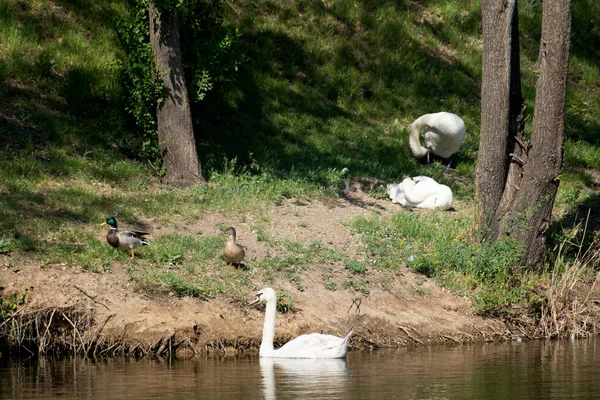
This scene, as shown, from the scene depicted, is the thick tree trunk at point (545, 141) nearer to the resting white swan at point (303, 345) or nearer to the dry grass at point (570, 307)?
the dry grass at point (570, 307)

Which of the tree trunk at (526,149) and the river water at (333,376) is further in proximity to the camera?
the tree trunk at (526,149)

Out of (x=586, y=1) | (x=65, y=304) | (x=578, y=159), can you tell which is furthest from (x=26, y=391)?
(x=586, y=1)

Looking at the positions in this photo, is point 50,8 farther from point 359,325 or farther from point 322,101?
point 359,325

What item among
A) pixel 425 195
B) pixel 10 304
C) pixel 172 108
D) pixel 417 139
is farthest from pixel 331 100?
pixel 10 304

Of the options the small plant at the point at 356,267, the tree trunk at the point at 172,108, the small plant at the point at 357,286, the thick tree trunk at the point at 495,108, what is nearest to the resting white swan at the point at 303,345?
the small plant at the point at 357,286

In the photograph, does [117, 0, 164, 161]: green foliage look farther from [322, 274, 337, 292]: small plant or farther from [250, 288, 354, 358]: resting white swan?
[250, 288, 354, 358]: resting white swan

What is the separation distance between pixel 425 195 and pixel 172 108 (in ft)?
16.7

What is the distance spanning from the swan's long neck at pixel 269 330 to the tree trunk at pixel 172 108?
210 inches

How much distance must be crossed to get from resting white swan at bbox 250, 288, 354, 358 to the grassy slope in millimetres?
1292

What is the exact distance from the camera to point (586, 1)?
28.2m

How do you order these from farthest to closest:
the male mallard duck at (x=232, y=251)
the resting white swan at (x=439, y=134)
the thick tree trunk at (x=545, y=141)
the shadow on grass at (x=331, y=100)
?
the resting white swan at (x=439, y=134) → the shadow on grass at (x=331, y=100) → the thick tree trunk at (x=545, y=141) → the male mallard duck at (x=232, y=251)

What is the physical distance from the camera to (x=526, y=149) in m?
14.9

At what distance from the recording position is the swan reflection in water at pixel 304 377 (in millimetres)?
9477

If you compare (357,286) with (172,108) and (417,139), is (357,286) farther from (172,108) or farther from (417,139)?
(417,139)
